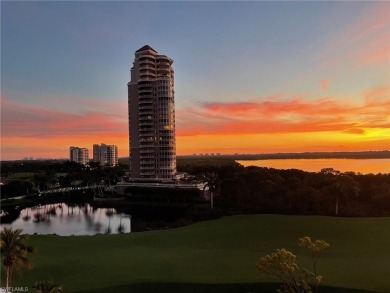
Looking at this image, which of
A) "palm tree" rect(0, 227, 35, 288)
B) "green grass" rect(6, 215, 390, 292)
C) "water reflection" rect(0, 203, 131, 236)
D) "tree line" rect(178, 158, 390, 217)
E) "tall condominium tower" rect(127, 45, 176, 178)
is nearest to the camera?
"palm tree" rect(0, 227, 35, 288)

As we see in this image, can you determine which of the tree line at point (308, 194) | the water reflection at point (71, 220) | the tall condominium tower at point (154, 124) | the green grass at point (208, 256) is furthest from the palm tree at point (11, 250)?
the tall condominium tower at point (154, 124)

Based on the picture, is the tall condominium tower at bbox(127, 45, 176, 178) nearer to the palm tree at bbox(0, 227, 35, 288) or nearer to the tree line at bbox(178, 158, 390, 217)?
the tree line at bbox(178, 158, 390, 217)

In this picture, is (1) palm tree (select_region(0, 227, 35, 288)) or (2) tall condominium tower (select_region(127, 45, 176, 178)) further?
(2) tall condominium tower (select_region(127, 45, 176, 178))

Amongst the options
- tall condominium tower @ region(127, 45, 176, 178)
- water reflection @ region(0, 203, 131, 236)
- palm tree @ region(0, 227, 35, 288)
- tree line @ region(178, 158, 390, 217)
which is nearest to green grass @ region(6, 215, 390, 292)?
palm tree @ region(0, 227, 35, 288)

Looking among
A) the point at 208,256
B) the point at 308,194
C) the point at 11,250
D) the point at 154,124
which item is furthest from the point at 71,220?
the point at 11,250

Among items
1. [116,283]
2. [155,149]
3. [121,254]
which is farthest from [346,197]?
[155,149]

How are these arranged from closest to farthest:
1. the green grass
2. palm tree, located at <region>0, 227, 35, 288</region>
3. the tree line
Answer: palm tree, located at <region>0, 227, 35, 288</region> → the green grass → the tree line

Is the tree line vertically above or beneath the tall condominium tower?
beneath
